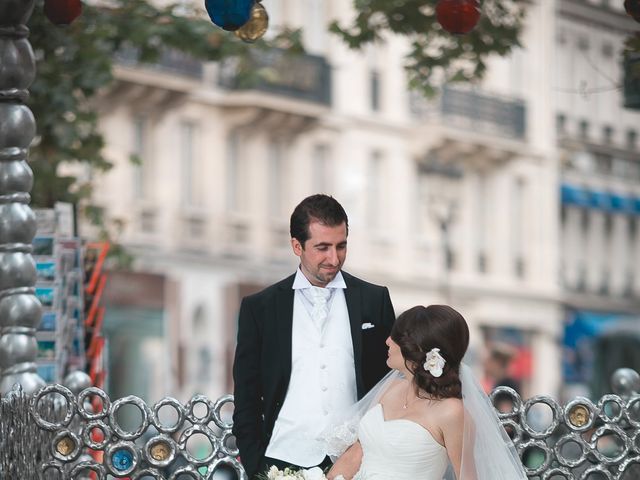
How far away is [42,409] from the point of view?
954cm

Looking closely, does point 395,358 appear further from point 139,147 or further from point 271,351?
point 139,147

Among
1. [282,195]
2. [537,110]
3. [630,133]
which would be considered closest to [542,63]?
[537,110]

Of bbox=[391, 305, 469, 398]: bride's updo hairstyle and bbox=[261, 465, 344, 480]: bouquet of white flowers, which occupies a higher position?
bbox=[391, 305, 469, 398]: bride's updo hairstyle

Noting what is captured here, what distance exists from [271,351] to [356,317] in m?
0.37

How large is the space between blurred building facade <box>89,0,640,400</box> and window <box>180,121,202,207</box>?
43 millimetres

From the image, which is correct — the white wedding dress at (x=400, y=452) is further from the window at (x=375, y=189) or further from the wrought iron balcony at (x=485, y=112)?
the wrought iron balcony at (x=485, y=112)

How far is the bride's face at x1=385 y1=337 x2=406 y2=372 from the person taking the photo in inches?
329

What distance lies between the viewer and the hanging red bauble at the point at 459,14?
36.6 feet

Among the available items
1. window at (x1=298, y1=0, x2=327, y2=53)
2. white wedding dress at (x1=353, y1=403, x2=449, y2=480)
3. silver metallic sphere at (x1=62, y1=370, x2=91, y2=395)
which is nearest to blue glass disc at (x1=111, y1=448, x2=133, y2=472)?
silver metallic sphere at (x1=62, y1=370, x2=91, y2=395)

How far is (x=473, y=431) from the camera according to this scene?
841 centimetres

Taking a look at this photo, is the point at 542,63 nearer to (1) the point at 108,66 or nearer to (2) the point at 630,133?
(2) the point at 630,133

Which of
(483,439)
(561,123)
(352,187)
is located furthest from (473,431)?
(561,123)

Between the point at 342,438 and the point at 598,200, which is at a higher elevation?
the point at 598,200

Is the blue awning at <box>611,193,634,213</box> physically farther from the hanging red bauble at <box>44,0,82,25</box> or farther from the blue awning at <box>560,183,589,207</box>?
the hanging red bauble at <box>44,0,82,25</box>
